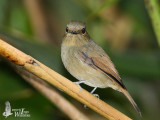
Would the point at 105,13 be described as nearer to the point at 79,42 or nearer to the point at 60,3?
the point at 60,3

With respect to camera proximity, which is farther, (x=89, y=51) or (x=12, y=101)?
(x=12, y=101)

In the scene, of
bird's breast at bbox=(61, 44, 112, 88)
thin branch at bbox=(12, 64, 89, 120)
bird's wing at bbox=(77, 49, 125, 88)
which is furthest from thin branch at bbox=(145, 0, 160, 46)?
thin branch at bbox=(12, 64, 89, 120)

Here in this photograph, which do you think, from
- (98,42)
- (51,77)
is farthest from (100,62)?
(98,42)

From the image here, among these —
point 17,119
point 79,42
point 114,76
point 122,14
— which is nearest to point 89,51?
point 79,42

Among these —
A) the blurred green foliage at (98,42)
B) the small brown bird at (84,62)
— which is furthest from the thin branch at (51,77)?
the blurred green foliage at (98,42)

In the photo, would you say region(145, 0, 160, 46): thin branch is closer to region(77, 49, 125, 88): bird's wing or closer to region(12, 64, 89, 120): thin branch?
region(77, 49, 125, 88): bird's wing

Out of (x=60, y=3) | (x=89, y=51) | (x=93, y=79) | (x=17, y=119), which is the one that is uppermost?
(x=60, y=3)
